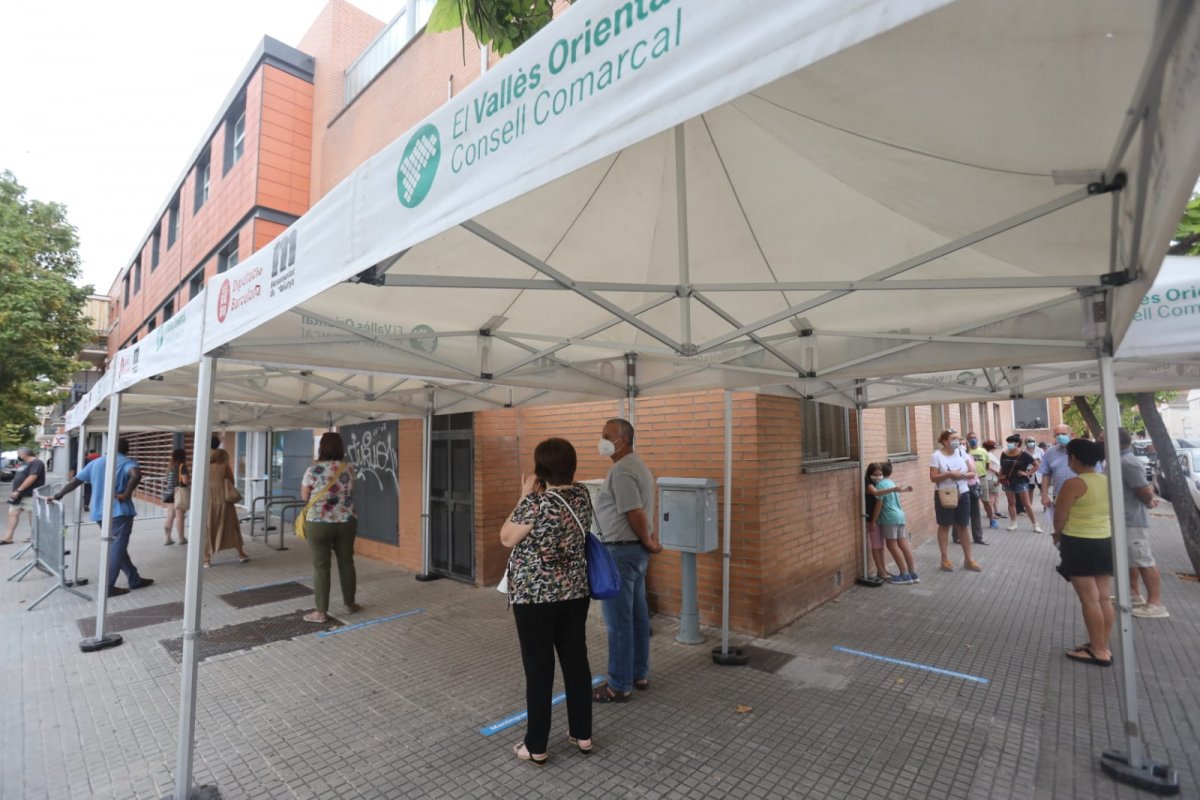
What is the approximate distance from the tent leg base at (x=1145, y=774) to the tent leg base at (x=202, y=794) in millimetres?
4695

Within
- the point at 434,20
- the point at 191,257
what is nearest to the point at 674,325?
the point at 434,20

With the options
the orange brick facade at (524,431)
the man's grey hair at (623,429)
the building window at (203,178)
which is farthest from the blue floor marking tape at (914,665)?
the building window at (203,178)

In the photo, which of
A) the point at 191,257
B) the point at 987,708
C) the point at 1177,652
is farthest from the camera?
the point at 191,257

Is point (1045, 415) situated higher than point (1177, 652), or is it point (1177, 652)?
point (1045, 415)

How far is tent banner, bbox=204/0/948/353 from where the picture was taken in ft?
3.08

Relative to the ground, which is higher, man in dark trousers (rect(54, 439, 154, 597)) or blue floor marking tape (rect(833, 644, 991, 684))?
man in dark trousers (rect(54, 439, 154, 597))

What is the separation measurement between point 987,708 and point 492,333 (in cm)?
422

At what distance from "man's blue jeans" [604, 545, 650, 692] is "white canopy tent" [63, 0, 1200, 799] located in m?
1.46

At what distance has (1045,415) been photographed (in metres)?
24.0

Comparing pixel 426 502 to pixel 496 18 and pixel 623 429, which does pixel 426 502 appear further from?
pixel 496 18

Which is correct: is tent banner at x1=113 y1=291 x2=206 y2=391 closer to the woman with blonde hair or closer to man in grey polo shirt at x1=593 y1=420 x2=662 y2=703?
man in grey polo shirt at x1=593 y1=420 x2=662 y2=703

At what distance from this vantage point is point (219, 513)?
27.1 feet

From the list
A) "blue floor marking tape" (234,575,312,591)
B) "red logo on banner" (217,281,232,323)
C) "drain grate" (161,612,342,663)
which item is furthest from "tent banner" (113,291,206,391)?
"blue floor marking tape" (234,575,312,591)

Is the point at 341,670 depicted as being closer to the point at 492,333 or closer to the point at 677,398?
the point at 492,333
